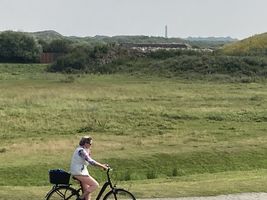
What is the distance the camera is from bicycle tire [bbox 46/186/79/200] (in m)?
14.3

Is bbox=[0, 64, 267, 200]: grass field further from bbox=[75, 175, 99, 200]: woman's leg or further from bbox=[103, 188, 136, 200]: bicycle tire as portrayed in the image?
bbox=[75, 175, 99, 200]: woman's leg

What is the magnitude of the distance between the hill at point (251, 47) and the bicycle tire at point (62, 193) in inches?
2714

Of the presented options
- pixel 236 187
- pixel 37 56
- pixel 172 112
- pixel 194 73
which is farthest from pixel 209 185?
pixel 37 56

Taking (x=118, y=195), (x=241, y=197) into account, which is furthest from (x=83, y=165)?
(x=241, y=197)

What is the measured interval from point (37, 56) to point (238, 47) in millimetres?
33360

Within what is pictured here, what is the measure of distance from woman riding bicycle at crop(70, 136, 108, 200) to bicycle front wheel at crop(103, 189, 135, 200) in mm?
474

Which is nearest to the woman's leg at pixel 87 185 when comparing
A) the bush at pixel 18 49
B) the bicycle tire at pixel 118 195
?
the bicycle tire at pixel 118 195

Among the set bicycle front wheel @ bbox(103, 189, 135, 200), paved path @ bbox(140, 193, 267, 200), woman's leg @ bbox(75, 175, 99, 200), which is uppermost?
woman's leg @ bbox(75, 175, 99, 200)

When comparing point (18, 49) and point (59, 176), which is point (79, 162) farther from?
point (18, 49)

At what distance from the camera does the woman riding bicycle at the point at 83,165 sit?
13773 mm

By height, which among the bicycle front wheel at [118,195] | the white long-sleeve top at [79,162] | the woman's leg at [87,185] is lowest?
the bicycle front wheel at [118,195]

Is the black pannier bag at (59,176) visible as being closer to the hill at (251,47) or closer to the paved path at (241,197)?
the paved path at (241,197)

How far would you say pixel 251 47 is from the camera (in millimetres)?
86625

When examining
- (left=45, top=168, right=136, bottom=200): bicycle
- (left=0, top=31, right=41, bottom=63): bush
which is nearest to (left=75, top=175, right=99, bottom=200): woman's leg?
(left=45, top=168, right=136, bottom=200): bicycle
